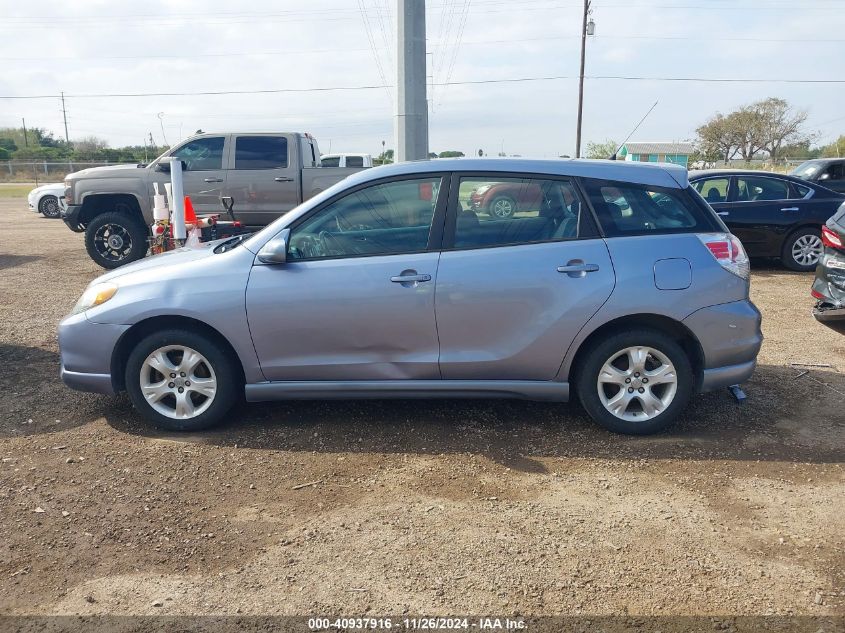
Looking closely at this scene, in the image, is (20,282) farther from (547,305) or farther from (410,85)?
(547,305)

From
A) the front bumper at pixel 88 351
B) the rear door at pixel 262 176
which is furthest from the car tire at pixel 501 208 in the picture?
the rear door at pixel 262 176

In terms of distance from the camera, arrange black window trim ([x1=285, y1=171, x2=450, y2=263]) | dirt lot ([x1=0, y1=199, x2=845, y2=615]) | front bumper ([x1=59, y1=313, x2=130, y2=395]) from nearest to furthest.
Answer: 1. dirt lot ([x1=0, y1=199, x2=845, y2=615])
2. black window trim ([x1=285, y1=171, x2=450, y2=263])
3. front bumper ([x1=59, y1=313, x2=130, y2=395])

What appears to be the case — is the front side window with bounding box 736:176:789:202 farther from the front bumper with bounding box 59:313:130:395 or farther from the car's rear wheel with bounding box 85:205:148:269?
the front bumper with bounding box 59:313:130:395

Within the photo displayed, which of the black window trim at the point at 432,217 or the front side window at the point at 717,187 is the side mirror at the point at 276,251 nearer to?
the black window trim at the point at 432,217

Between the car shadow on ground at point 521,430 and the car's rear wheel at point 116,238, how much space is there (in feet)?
21.0

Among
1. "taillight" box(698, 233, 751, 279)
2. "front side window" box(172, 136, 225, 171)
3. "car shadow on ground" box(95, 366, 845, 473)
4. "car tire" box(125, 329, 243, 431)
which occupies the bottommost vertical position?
"car shadow on ground" box(95, 366, 845, 473)

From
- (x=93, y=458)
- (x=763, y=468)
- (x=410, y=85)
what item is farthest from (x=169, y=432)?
(x=410, y=85)

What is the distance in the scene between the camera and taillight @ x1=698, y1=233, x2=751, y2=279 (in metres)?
4.39

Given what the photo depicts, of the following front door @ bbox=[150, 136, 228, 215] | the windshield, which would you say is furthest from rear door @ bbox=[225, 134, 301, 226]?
the windshield

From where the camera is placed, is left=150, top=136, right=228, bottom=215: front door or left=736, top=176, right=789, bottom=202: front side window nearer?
left=150, top=136, right=228, bottom=215: front door

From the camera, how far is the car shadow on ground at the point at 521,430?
4320 millimetres

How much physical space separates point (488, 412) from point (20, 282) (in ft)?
27.3

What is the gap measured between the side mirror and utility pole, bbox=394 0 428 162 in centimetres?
800

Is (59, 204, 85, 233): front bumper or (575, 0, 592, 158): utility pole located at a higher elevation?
(575, 0, 592, 158): utility pole
